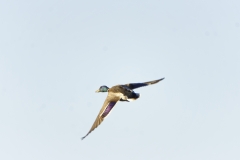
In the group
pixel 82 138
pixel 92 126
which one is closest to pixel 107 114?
pixel 92 126

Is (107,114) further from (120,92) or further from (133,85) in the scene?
(133,85)

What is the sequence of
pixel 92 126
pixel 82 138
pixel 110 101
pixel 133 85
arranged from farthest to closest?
1. pixel 133 85
2. pixel 110 101
3. pixel 92 126
4. pixel 82 138

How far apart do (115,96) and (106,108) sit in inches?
127

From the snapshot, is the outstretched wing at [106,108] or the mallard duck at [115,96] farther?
the mallard duck at [115,96]

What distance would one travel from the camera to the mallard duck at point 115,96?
130ft

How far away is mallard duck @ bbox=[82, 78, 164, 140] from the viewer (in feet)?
130

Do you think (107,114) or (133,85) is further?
(133,85)

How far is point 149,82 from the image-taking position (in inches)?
1924

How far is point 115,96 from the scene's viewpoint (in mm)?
44250

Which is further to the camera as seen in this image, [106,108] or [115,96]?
[115,96]

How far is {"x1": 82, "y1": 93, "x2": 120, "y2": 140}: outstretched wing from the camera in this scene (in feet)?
125

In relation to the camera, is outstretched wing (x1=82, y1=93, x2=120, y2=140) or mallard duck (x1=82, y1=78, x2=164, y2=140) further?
mallard duck (x1=82, y1=78, x2=164, y2=140)

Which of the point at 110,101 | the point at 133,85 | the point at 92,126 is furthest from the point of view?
the point at 133,85

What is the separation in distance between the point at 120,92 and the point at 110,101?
2.33 m
